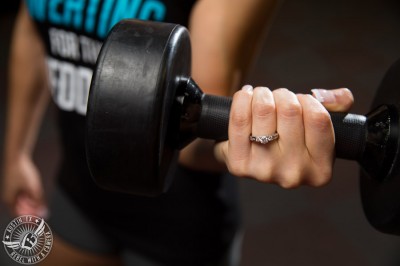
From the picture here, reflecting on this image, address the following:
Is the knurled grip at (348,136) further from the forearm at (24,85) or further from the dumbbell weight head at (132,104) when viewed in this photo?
the forearm at (24,85)

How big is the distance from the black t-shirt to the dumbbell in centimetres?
28

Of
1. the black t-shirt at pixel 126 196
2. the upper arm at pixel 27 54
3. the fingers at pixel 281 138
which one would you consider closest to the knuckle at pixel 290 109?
the fingers at pixel 281 138

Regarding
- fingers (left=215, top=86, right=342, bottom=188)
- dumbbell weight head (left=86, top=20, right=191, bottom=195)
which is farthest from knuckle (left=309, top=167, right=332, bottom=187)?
dumbbell weight head (left=86, top=20, right=191, bottom=195)

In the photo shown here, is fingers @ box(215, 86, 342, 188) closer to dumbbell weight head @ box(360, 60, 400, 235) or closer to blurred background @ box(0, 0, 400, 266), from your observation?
dumbbell weight head @ box(360, 60, 400, 235)

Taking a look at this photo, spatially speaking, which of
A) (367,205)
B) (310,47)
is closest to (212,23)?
(367,205)

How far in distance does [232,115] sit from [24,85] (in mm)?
635

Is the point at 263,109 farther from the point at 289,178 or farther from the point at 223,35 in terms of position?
the point at 223,35

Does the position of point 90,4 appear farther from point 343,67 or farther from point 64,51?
point 343,67

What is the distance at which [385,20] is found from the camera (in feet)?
8.70

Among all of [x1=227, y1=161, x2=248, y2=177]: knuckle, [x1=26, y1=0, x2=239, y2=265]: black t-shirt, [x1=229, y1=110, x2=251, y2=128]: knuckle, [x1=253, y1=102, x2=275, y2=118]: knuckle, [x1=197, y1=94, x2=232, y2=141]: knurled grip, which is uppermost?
[x1=253, y1=102, x2=275, y2=118]: knuckle

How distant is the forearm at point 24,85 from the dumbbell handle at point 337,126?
21.2 inches

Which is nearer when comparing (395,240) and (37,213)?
(37,213)

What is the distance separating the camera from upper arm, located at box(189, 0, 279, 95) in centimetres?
58

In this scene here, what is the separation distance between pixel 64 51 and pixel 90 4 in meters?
0.11
